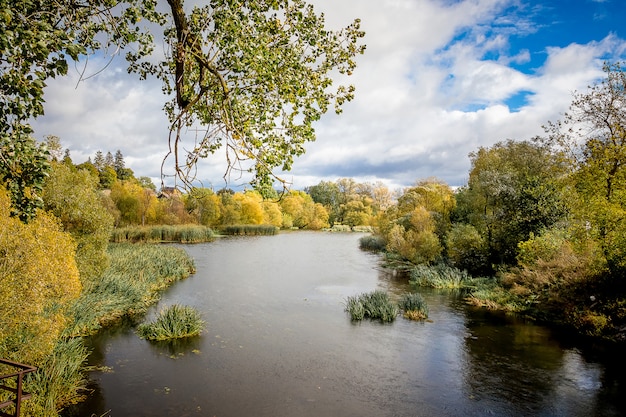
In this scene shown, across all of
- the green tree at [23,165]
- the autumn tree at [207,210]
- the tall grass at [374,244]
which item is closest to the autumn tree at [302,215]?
the autumn tree at [207,210]

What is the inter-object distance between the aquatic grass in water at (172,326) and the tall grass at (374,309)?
6.39 meters

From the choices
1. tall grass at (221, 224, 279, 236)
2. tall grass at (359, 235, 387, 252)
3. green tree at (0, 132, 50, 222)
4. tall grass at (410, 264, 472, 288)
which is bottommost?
tall grass at (410, 264, 472, 288)

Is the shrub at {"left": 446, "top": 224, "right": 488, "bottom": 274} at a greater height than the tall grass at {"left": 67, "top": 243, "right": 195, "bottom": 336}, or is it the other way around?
the shrub at {"left": 446, "top": 224, "right": 488, "bottom": 274}

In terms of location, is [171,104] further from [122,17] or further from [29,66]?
[29,66]

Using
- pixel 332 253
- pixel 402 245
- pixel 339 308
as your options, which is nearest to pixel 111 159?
pixel 332 253

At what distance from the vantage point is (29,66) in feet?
13.4

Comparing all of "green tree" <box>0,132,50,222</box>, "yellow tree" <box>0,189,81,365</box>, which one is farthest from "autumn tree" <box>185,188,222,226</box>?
"green tree" <box>0,132,50,222</box>

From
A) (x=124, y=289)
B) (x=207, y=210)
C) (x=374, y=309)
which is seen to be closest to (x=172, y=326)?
(x=124, y=289)

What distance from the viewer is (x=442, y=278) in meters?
24.4

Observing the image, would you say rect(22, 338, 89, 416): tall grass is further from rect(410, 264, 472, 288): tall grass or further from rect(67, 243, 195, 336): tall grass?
rect(410, 264, 472, 288): tall grass

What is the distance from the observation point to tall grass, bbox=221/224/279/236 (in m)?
60.2

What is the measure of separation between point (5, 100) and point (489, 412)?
10.7m

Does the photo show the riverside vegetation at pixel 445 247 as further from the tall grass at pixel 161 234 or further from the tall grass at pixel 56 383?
the tall grass at pixel 161 234

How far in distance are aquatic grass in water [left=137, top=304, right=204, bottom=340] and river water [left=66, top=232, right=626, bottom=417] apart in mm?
382
